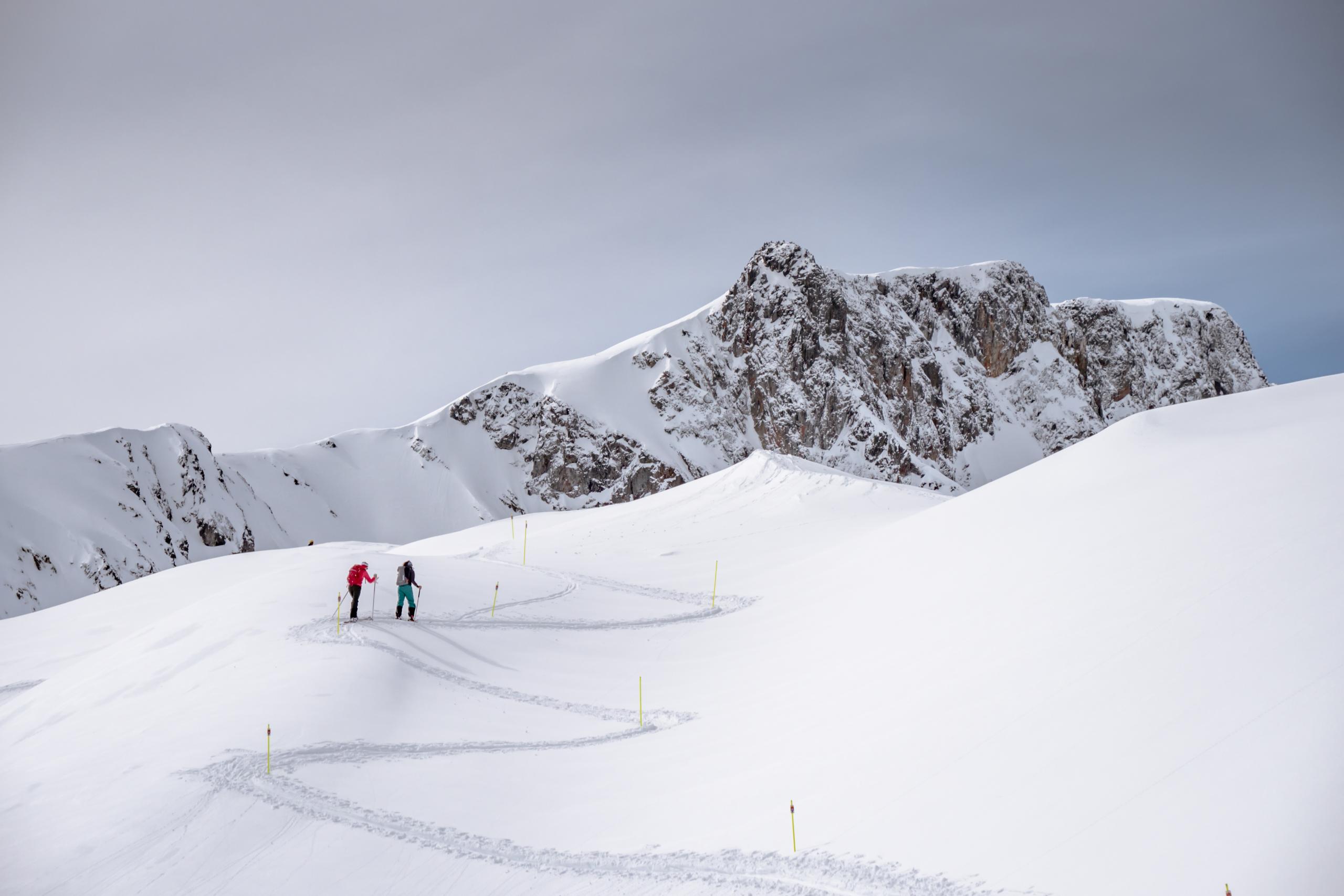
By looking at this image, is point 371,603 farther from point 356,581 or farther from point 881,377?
point 881,377

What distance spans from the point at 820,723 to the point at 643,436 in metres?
120

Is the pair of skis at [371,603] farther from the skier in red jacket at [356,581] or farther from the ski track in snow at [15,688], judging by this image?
the ski track in snow at [15,688]

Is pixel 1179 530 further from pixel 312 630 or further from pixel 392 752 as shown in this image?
pixel 312 630

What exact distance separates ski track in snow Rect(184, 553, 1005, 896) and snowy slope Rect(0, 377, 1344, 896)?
0.06 meters

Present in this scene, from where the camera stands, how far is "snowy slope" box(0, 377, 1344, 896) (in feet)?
29.0

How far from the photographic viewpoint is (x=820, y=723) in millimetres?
14312

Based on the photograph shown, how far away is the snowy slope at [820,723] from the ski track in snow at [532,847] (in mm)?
60

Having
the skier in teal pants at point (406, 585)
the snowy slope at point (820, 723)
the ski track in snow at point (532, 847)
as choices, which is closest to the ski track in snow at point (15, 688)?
the snowy slope at point (820, 723)

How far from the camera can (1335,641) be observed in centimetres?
937

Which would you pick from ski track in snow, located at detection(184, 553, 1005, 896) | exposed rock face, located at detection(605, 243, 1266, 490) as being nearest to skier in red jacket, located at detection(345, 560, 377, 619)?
ski track in snow, located at detection(184, 553, 1005, 896)

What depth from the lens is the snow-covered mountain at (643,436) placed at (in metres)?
83.2

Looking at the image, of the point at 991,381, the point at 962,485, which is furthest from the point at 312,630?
the point at 991,381

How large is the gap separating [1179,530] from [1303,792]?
27.6ft

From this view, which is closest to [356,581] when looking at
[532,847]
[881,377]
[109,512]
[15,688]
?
[532,847]
